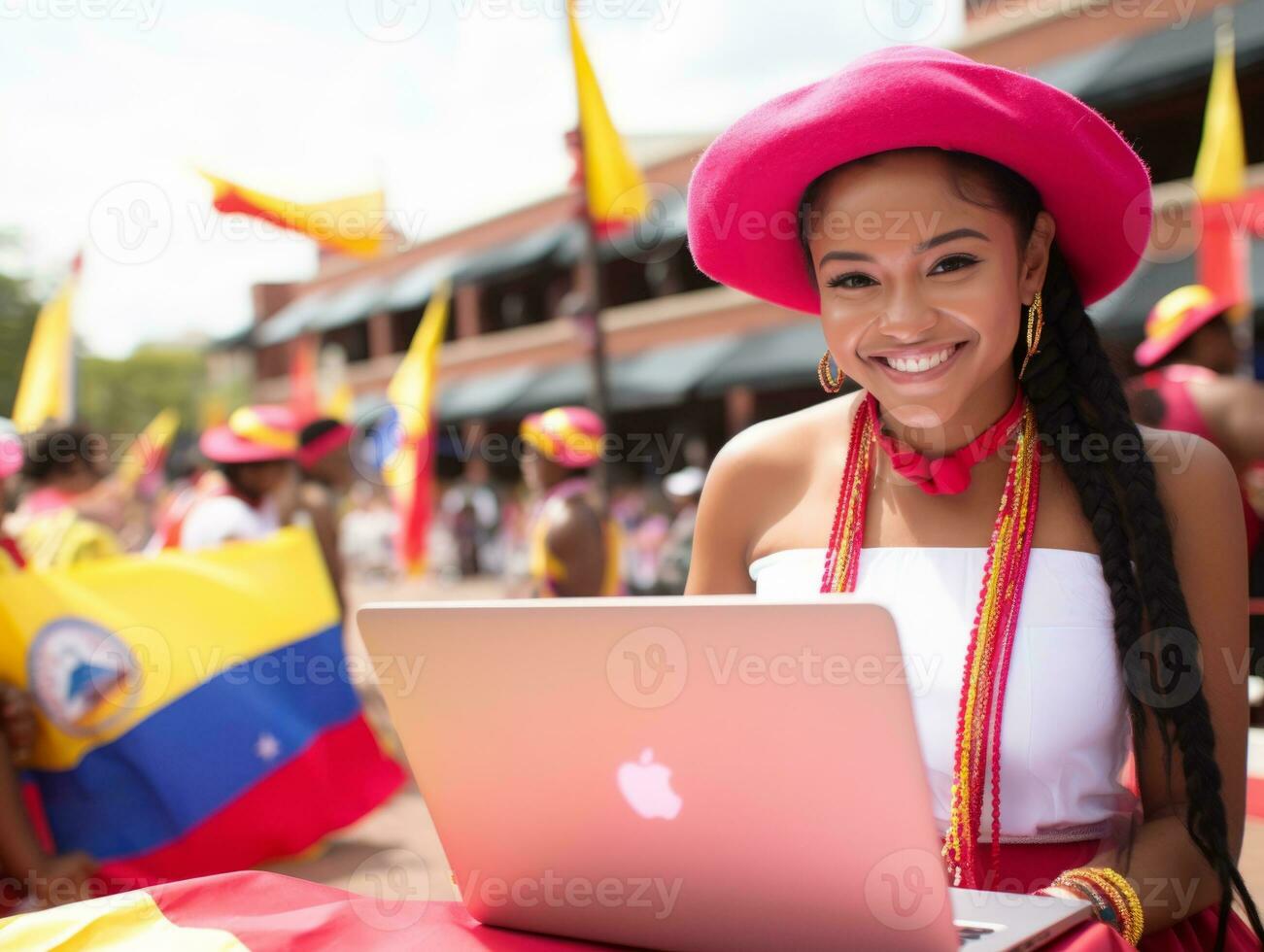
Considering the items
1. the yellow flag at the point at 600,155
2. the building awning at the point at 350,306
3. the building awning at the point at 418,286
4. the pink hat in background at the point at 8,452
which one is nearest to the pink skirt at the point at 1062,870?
the pink hat in background at the point at 8,452

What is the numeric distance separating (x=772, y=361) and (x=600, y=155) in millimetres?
9120

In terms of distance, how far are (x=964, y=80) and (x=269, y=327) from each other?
32264 millimetres

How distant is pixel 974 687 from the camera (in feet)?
4.67

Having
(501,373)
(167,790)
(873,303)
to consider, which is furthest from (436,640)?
(501,373)

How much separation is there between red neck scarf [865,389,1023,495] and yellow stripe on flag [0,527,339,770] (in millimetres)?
2548

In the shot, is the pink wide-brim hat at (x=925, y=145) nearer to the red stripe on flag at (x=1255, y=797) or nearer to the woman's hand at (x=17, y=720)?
the red stripe on flag at (x=1255, y=797)

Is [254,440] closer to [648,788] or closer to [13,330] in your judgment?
[648,788]

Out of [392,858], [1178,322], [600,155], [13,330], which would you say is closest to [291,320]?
[13,330]

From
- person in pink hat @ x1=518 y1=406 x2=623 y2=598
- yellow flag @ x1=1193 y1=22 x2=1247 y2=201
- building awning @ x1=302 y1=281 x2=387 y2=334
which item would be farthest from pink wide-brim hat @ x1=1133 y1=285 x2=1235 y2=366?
building awning @ x1=302 y1=281 x2=387 y2=334

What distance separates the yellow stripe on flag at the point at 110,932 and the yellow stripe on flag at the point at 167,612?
84.6 inches

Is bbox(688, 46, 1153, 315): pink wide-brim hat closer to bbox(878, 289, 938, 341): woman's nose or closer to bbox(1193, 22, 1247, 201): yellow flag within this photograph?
bbox(878, 289, 938, 341): woman's nose

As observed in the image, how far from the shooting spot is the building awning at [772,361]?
1516cm

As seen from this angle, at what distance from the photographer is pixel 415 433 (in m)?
7.98

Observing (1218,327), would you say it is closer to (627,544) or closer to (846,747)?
(846,747)
